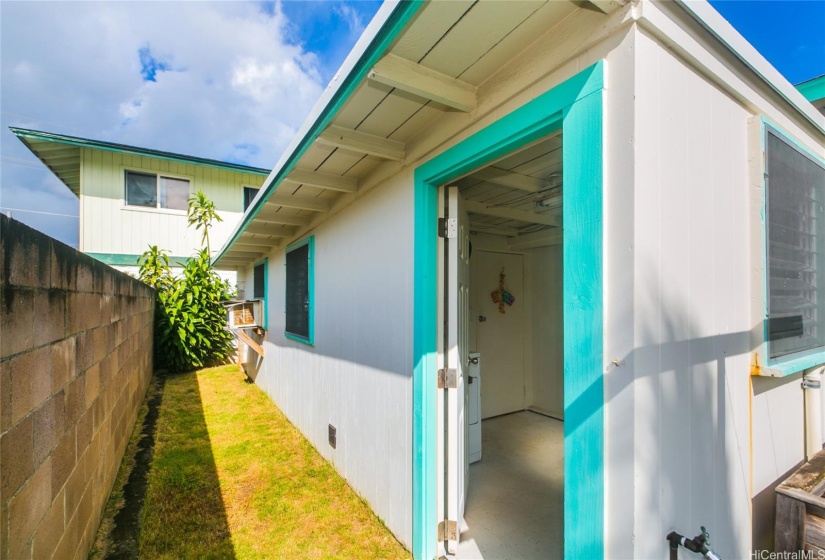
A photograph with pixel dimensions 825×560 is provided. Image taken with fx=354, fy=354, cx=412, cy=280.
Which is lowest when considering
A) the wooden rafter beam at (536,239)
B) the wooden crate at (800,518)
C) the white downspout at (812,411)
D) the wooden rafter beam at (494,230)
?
the wooden crate at (800,518)

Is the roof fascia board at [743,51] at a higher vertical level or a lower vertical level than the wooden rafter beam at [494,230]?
higher

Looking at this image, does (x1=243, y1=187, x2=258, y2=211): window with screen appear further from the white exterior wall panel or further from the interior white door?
the white exterior wall panel

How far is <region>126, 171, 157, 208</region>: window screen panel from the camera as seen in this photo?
8562mm

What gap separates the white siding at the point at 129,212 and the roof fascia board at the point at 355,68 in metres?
8.24

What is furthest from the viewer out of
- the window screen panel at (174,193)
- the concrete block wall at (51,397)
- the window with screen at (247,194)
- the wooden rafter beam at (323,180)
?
the window with screen at (247,194)

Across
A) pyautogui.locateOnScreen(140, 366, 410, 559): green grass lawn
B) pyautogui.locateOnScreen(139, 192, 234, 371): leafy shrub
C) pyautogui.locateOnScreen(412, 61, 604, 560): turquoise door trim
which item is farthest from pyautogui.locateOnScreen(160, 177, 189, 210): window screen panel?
pyautogui.locateOnScreen(412, 61, 604, 560): turquoise door trim

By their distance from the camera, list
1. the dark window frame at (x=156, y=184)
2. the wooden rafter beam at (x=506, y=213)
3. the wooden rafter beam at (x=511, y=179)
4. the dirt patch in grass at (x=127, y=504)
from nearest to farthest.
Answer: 1. the dirt patch in grass at (x=127, y=504)
2. the wooden rafter beam at (x=511, y=179)
3. the wooden rafter beam at (x=506, y=213)
4. the dark window frame at (x=156, y=184)

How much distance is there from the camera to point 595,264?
120 cm

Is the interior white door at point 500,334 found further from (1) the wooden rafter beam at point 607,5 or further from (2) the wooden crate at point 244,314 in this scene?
(2) the wooden crate at point 244,314

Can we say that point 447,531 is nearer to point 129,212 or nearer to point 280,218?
point 280,218

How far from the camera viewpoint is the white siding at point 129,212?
319 inches

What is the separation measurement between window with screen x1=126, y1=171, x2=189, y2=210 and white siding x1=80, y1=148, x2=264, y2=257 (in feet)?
0.44

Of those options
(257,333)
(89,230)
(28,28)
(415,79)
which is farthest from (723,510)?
(89,230)

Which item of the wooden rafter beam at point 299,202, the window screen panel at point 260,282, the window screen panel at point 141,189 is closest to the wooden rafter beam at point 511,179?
the wooden rafter beam at point 299,202
